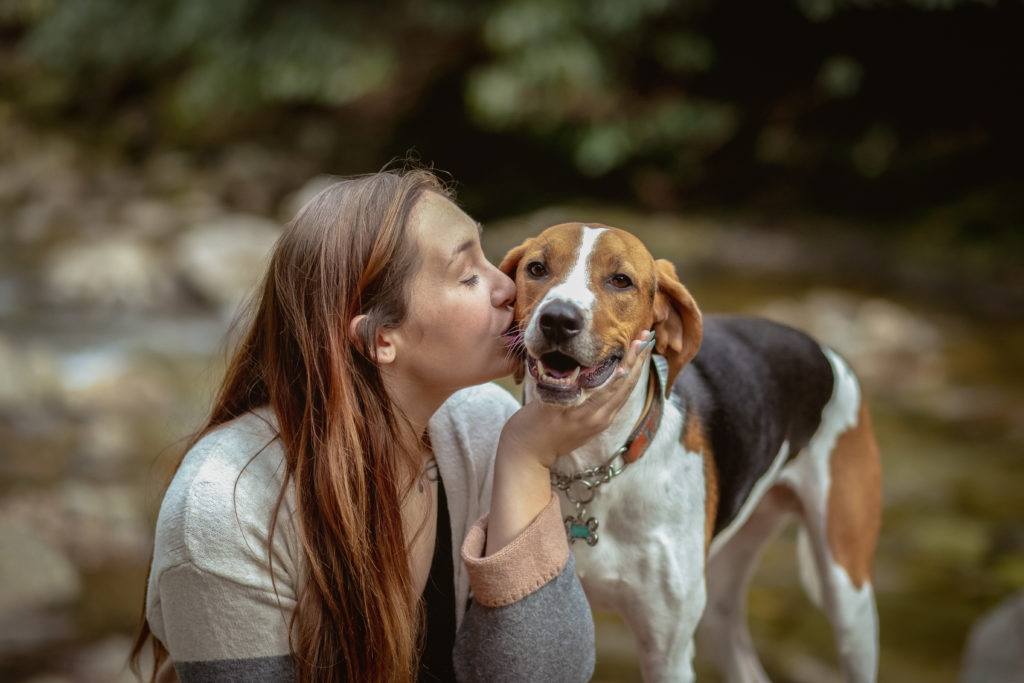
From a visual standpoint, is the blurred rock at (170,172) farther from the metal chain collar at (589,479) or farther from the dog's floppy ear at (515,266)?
the metal chain collar at (589,479)

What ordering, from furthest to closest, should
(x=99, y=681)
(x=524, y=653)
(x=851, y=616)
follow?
(x=99, y=681) < (x=851, y=616) < (x=524, y=653)

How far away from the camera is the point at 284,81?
27.6 feet

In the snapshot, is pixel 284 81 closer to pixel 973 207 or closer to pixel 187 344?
pixel 187 344

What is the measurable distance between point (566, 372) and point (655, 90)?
264 inches

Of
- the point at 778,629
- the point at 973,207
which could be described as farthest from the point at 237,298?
the point at 973,207

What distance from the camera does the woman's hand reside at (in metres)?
1.60

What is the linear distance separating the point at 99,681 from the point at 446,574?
2.13 m

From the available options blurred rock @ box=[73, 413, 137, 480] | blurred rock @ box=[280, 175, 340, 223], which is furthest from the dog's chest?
blurred rock @ box=[280, 175, 340, 223]

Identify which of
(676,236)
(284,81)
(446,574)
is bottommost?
(676,236)

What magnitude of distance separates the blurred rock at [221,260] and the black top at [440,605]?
17.6 ft

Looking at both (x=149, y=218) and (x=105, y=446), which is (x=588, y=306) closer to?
(x=105, y=446)

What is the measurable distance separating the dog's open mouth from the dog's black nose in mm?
48

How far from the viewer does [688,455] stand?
6.40ft

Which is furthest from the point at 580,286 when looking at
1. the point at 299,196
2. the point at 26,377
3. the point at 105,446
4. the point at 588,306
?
the point at 299,196
